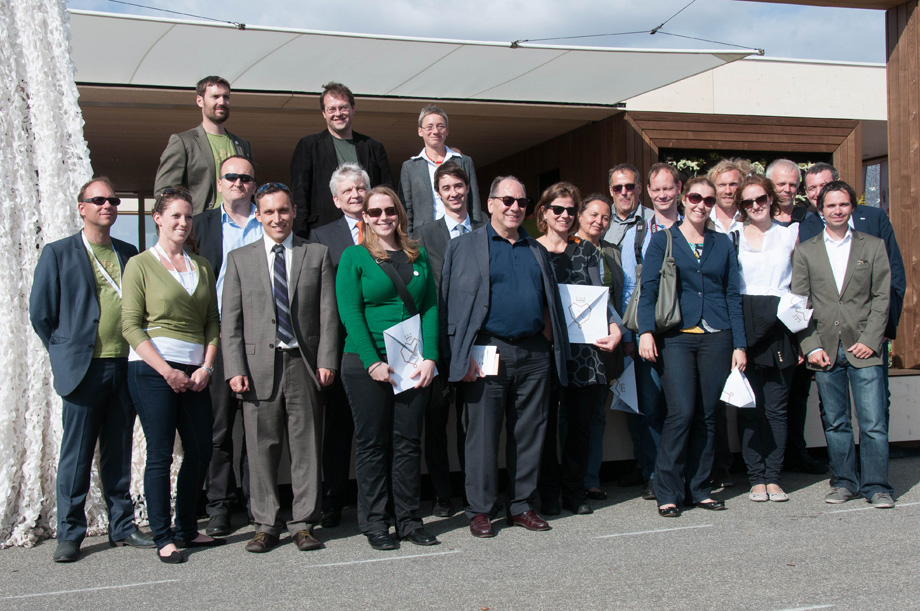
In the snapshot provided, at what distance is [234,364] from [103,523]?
1.41m

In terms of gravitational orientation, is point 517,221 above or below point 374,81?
below

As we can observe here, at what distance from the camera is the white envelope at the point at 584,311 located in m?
5.21

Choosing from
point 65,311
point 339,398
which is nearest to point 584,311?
point 339,398

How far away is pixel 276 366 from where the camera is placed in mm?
4641

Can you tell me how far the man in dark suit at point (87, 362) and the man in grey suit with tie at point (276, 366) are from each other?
650 mm

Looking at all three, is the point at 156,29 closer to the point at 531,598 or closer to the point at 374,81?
the point at 374,81

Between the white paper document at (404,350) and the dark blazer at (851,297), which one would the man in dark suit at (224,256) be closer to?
the white paper document at (404,350)

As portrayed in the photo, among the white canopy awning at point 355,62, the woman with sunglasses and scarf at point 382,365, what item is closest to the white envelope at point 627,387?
the woman with sunglasses and scarf at point 382,365

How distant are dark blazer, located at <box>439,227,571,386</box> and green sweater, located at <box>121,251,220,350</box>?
52.4 inches

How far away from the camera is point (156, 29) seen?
798 cm

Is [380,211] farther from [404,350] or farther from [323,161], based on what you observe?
[323,161]

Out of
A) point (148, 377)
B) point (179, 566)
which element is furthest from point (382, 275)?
point (179, 566)

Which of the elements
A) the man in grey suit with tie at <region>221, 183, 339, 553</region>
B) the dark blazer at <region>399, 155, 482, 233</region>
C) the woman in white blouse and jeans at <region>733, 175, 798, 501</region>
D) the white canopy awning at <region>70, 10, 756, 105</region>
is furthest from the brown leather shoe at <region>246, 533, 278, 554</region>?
the white canopy awning at <region>70, 10, 756, 105</region>

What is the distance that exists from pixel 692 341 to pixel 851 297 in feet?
3.61
